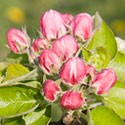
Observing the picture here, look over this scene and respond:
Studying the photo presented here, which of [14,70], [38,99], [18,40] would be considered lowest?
[38,99]

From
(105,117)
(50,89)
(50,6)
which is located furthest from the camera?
(50,6)

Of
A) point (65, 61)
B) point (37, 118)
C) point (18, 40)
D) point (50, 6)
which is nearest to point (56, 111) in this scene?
point (37, 118)

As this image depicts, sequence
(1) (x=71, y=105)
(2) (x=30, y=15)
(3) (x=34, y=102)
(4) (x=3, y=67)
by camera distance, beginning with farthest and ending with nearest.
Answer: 1. (2) (x=30, y=15)
2. (4) (x=3, y=67)
3. (3) (x=34, y=102)
4. (1) (x=71, y=105)

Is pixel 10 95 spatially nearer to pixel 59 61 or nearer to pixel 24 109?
pixel 24 109

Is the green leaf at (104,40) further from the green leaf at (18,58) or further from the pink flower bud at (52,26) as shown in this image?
the green leaf at (18,58)

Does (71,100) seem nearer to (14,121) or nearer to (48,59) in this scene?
(48,59)

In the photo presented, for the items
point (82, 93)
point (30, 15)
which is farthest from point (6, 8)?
point (82, 93)

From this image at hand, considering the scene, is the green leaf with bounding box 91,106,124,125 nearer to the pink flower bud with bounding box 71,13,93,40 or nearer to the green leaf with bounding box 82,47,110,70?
the green leaf with bounding box 82,47,110,70
